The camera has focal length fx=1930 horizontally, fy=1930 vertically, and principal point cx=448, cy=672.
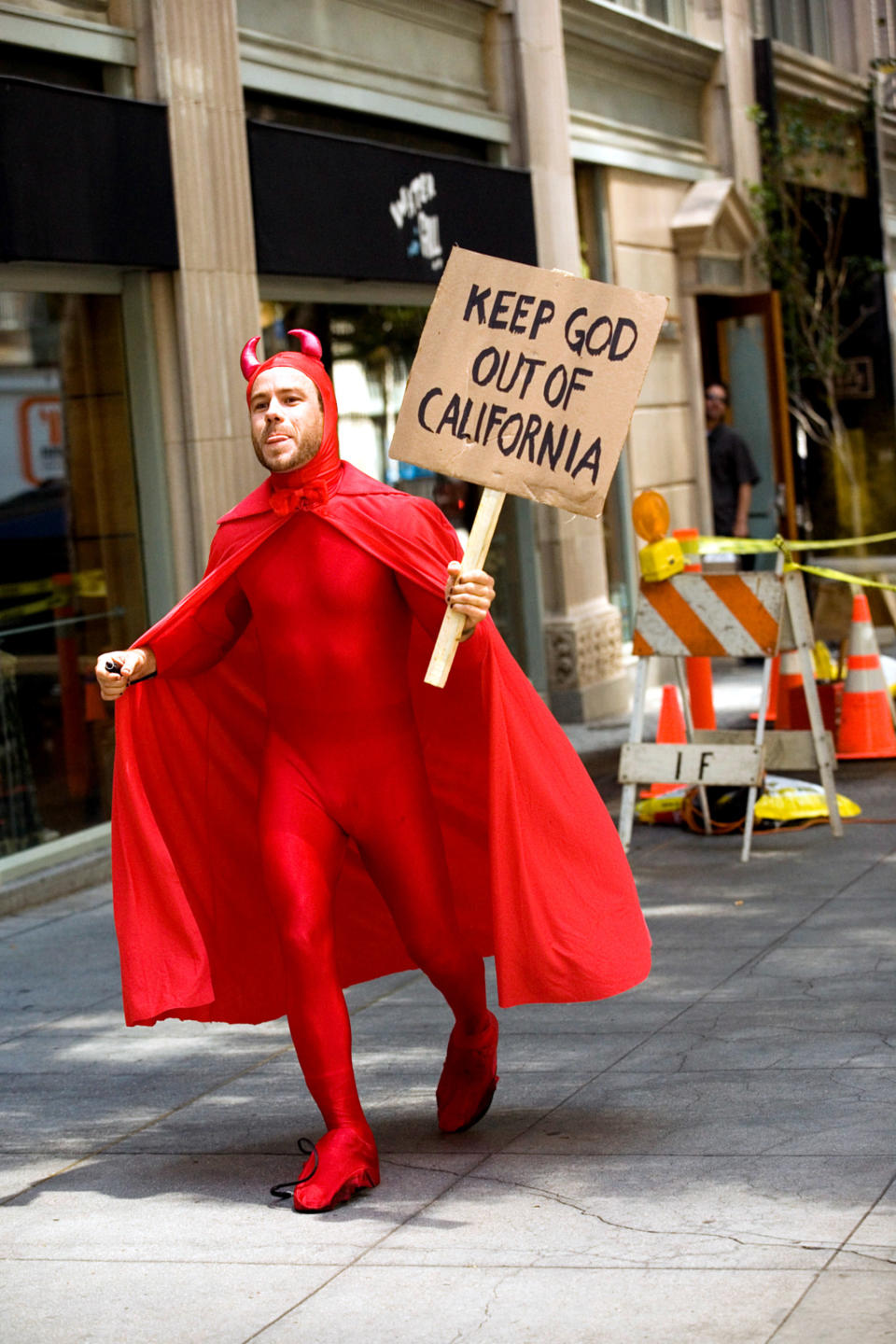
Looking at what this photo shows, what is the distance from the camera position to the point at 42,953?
7.72 meters

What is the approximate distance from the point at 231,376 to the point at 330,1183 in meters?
6.16

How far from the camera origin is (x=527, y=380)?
4852 millimetres

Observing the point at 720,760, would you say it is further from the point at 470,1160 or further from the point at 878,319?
the point at 878,319

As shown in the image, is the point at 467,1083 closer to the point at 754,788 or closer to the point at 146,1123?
the point at 146,1123

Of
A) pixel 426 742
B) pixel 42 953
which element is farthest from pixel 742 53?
pixel 426 742

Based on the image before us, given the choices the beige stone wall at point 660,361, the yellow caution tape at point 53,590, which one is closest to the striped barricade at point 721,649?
the yellow caution tape at point 53,590

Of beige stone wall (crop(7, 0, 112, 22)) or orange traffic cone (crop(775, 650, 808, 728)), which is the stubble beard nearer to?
beige stone wall (crop(7, 0, 112, 22))

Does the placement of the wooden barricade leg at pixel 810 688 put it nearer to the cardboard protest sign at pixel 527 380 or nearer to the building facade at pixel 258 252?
the building facade at pixel 258 252

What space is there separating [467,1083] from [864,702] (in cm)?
656

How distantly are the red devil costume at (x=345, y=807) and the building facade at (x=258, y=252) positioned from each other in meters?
4.06

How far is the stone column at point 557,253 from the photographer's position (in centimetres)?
1327

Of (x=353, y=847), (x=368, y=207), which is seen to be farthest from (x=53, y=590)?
(x=353, y=847)

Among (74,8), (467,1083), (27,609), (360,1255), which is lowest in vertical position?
(360,1255)

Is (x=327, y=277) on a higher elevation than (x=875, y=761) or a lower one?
higher
